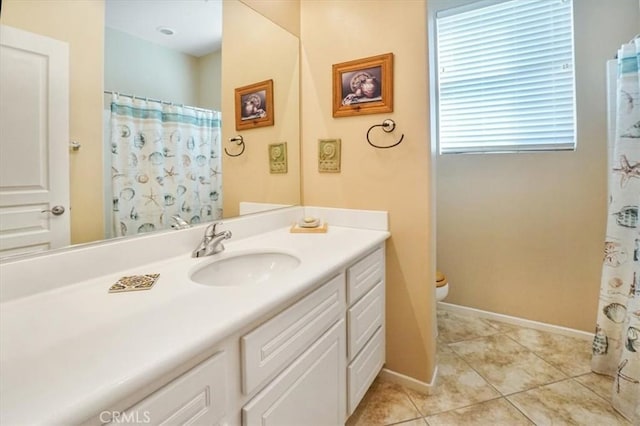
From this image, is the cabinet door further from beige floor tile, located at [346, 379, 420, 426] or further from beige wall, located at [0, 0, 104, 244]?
beige wall, located at [0, 0, 104, 244]

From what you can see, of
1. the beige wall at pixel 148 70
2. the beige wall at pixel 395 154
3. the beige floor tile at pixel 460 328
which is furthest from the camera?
the beige floor tile at pixel 460 328

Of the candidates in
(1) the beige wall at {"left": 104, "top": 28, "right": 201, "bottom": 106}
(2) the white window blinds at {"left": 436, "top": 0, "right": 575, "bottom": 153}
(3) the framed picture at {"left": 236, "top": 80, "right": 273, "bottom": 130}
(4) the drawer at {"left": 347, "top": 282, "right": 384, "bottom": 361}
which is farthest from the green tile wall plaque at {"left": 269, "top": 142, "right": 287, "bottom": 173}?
(2) the white window blinds at {"left": 436, "top": 0, "right": 575, "bottom": 153}

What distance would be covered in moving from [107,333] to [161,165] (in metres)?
0.75

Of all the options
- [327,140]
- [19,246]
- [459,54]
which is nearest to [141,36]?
[19,246]

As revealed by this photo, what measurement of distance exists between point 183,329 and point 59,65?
2.83 feet

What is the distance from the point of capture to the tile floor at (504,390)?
4.51 ft

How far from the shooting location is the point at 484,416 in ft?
4.54

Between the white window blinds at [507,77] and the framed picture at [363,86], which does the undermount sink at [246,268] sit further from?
the white window blinds at [507,77]

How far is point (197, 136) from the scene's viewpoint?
1314mm

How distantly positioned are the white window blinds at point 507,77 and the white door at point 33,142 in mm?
2048

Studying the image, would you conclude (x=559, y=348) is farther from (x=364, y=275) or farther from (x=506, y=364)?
(x=364, y=275)

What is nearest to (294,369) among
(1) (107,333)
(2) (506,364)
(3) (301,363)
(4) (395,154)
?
(3) (301,363)

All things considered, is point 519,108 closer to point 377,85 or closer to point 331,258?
point 377,85

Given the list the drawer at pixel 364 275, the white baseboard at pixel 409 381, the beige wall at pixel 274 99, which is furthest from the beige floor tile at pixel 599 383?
the beige wall at pixel 274 99
